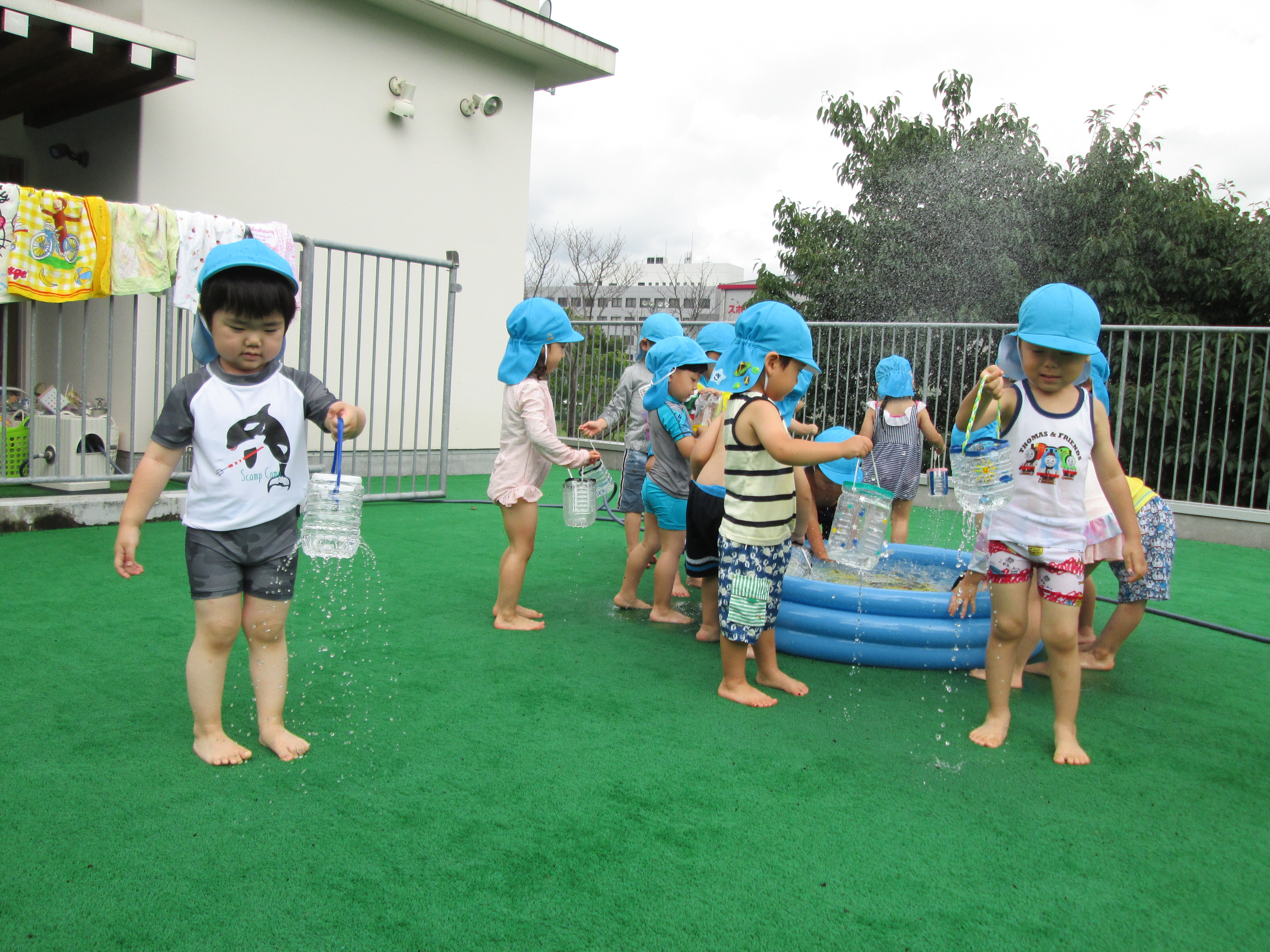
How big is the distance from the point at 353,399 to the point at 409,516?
2.77 m

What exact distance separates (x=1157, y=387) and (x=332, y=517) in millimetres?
8667

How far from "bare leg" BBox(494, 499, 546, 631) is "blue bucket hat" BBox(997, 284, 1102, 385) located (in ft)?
8.20

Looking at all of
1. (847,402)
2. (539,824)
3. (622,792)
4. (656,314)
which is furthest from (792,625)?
(847,402)

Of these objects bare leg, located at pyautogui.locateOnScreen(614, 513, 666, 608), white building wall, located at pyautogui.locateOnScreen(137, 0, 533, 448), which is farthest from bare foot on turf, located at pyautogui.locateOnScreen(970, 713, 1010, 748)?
white building wall, located at pyautogui.locateOnScreen(137, 0, 533, 448)

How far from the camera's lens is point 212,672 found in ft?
9.37

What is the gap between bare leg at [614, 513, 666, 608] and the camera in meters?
4.96

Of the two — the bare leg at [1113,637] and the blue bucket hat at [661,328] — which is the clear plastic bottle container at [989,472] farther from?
the blue bucket hat at [661,328]

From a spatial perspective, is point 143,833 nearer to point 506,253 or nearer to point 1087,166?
point 506,253

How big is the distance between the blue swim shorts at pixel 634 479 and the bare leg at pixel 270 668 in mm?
2917

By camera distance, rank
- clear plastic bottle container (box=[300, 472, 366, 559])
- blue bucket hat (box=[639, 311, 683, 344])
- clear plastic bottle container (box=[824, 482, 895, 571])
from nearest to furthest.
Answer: clear plastic bottle container (box=[300, 472, 366, 559]) < clear plastic bottle container (box=[824, 482, 895, 571]) < blue bucket hat (box=[639, 311, 683, 344])

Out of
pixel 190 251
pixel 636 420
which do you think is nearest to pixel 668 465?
pixel 636 420

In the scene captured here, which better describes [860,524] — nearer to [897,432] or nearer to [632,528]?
[632,528]

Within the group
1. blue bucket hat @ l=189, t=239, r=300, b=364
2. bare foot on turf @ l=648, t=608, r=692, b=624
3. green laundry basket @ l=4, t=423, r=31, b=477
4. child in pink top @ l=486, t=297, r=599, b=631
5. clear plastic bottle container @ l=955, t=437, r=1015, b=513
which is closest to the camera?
blue bucket hat @ l=189, t=239, r=300, b=364

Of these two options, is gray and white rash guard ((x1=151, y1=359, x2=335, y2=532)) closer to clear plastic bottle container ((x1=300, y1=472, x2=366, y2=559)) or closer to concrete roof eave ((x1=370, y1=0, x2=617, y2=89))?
clear plastic bottle container ((x1=300, y1=472, x2=366, y2=559))
